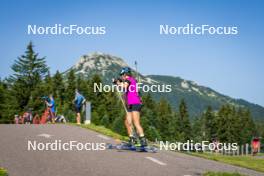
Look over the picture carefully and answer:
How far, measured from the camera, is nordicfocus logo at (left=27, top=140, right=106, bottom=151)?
40.4 feet

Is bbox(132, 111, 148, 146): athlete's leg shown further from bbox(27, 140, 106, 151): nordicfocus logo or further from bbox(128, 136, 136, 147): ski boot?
bbox(27, 140, 106, 151): nordicfocus logo

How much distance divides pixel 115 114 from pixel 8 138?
3518 inches

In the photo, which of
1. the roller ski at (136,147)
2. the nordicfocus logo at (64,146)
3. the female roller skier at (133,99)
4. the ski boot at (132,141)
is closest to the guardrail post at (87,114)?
the nordicfocus logo at (64,146)

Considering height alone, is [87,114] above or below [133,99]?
below

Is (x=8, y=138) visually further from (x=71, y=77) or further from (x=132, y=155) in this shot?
(x=71, y=77)

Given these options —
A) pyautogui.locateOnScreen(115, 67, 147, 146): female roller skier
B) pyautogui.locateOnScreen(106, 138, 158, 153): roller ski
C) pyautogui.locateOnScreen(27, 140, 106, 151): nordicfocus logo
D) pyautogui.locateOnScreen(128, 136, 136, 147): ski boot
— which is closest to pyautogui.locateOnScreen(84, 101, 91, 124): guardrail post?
pyautogui.locateOnScreen(27, 140, 106, 151): nordicfocus logo

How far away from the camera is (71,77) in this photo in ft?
359

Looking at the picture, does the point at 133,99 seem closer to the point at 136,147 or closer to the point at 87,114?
the point at 136,147

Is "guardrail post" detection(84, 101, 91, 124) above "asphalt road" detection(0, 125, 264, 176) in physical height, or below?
above

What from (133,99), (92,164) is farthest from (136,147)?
(92,164)

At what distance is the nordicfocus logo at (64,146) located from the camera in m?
12.3

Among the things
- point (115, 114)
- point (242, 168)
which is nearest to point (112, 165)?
point (242, 168)

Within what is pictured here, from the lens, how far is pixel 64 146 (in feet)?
42.5

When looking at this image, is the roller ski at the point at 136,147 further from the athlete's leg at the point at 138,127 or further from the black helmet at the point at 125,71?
the black helmet at the point at 125,71
